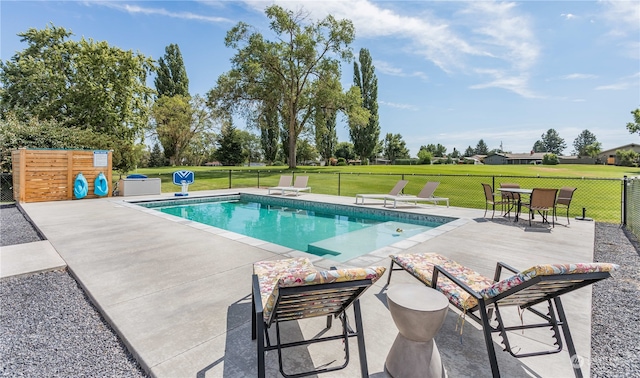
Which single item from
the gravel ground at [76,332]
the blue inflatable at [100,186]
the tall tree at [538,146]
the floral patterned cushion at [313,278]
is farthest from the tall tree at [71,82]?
the tall tree at [538,146]

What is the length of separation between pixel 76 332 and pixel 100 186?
396 inches

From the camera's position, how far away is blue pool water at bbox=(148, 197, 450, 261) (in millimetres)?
5462

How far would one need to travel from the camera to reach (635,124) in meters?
30.0

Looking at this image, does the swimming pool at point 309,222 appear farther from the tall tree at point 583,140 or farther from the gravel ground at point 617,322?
the tall tree at point 583,140

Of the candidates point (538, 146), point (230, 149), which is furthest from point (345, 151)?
point (538, 146)

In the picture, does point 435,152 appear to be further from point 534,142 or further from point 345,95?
point 534,142

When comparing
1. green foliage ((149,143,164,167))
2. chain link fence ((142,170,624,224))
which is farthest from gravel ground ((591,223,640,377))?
green foliage ((149,143,164,167))

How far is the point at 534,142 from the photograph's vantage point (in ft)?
320

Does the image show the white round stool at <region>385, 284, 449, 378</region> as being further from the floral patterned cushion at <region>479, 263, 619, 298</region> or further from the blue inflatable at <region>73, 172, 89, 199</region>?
the blue inflatable at <region>73, 172, 89, 199</region>

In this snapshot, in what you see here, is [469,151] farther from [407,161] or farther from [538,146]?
[407,161]

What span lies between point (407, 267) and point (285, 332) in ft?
4.07

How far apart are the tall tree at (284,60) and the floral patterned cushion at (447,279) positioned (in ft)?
67.6

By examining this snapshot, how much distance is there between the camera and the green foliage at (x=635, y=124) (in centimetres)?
2945

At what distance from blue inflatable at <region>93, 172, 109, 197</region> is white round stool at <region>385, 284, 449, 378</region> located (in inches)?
470
